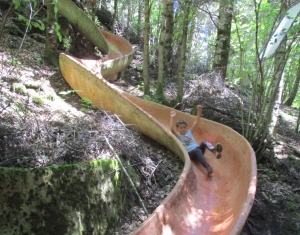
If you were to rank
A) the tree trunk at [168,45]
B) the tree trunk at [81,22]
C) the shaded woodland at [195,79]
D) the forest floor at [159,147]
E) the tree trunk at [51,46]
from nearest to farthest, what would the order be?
the shaded woodland at [195,79] < the forest floor at [159,147] < the tree trunk at [51,46] < the tree trunk at [168,45] < the tree trunk at [81,22]

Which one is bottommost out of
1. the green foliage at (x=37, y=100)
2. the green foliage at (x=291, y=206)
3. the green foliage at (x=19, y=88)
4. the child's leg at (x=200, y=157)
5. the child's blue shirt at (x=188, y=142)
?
the green foliage at (x=291, y=206)

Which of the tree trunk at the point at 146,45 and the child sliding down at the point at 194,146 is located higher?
the tree trunk at the point at 146,45

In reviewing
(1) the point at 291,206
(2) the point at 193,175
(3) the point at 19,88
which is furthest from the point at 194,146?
(3) the point at 19,88

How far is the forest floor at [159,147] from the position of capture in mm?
3642

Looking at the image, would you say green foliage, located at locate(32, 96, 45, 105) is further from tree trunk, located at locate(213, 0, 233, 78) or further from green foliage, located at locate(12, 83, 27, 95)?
tree trunk, located at locate(213, 0, 233, 78)

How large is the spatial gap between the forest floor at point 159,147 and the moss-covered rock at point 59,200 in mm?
361

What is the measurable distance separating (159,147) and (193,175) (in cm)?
118

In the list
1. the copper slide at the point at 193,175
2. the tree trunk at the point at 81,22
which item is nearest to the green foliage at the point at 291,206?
the copper slide at the point at 193,175

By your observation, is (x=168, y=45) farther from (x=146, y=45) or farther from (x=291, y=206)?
(x=291, y=206)

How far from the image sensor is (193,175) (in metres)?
3.83

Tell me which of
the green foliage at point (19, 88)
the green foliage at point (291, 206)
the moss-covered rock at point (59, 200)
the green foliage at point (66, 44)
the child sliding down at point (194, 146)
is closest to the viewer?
the moss-covered rock at point (59, 200)

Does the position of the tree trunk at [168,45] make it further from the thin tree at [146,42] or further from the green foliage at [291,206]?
the green foliage at [291,206]

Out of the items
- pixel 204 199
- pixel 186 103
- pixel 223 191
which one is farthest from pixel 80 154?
pixel 186 103

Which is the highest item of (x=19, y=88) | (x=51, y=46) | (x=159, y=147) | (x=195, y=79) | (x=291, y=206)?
(x=51, y=46)
